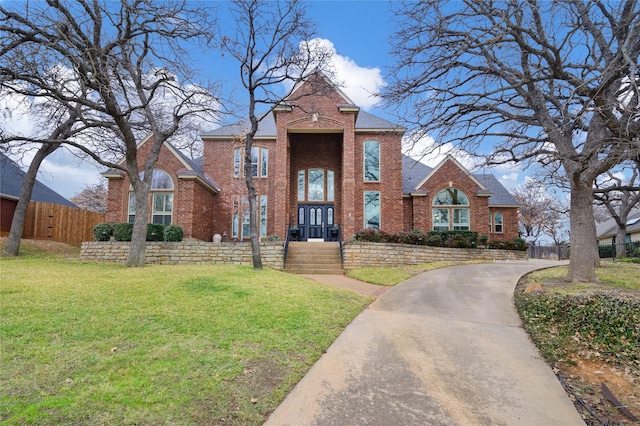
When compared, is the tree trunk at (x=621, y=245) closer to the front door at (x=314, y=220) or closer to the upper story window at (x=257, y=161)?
the front door at (x=314, y=220)

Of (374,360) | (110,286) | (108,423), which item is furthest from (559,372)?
(110,286)

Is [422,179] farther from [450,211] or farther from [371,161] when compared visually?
[371,161]

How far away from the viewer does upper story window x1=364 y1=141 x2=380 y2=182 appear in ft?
65.7

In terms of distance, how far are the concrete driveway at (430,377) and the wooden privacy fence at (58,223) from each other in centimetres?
1965

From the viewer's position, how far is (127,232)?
50.5 ft

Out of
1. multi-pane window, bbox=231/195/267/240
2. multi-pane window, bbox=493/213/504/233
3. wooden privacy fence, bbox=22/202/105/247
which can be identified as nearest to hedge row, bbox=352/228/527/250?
multi-pane window, bbox=493/213/504/233

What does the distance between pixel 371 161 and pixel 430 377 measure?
1657cm

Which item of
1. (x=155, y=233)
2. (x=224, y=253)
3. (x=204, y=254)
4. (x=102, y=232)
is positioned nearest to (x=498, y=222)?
(x=224, y=253)

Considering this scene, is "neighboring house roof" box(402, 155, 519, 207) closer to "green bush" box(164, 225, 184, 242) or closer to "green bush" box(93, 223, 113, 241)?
"green bush" box(164, 225, 184, 242)

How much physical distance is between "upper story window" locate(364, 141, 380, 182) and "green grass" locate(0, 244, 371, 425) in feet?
42.4

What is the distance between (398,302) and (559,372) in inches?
157

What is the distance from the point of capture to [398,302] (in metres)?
8.67

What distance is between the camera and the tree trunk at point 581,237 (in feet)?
32.8

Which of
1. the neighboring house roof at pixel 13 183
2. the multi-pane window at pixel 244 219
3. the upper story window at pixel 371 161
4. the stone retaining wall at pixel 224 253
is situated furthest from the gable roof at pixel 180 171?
the upper story window at pixel 371 161
